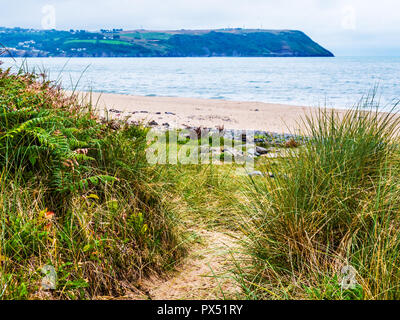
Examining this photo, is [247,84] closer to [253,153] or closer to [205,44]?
[253,153]

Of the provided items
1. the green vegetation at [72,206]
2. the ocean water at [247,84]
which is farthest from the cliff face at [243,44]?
the green vegetation at [72,206]

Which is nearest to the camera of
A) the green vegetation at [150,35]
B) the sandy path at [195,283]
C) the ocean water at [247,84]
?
the sandy path at [195,283]

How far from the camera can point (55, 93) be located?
4102mm

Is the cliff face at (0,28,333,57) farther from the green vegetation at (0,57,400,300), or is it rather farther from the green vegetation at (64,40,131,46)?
the green vegetation at (0,57,400,300)

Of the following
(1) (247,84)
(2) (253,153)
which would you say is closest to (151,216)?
(2) (253,153)

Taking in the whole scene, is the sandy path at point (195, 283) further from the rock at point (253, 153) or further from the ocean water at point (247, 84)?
the rock at point (253, 153)

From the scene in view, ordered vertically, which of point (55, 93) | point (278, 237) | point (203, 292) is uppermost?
point (55, 93)

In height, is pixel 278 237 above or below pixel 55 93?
below

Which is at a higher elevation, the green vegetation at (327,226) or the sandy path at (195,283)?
the green vegetation at (327,226)

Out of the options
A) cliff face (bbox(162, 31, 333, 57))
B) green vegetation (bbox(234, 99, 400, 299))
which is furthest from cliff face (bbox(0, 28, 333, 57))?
green vegetation (bbox(234, 99, 400, 299))

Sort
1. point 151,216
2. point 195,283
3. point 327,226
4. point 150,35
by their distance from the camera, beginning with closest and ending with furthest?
point 327,226 → point 195,283 → point 151,216 → point 150,35
